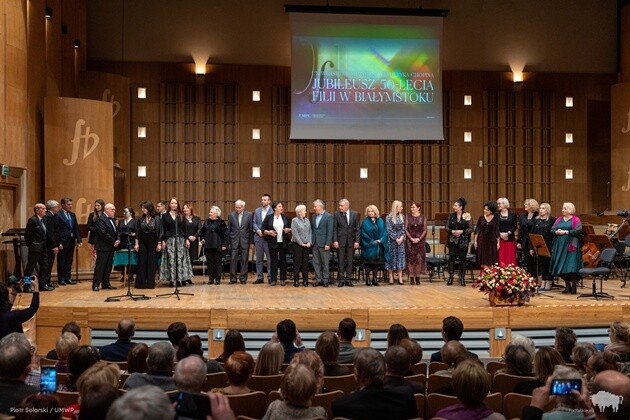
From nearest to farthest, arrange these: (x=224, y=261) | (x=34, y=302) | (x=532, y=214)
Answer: (x=34, y=302) → (x=532, y=214) → (x=224, y=261)

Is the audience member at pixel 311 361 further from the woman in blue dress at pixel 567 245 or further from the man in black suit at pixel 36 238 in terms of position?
the man in black suit at pixel 36 238

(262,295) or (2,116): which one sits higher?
(2,116)

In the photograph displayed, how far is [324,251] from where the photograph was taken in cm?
1095

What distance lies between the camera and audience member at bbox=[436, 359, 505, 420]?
3.26 meters

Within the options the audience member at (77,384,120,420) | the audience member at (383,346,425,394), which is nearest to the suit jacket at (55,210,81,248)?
the audience member at (383,346,425,394)

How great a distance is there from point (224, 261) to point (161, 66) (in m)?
6.31

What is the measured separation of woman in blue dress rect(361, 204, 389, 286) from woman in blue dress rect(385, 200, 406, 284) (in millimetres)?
144

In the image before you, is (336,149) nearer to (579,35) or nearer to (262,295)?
(579,35)

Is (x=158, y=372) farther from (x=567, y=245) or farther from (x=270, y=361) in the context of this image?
(x=567, y=245)

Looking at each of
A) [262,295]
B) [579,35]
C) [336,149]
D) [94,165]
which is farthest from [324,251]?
[579,35]

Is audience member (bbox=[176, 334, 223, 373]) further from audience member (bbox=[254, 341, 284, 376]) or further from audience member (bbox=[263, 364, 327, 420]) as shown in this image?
audience member (bbox=[263, 364, 327, 420])

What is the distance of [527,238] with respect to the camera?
10.6 metres

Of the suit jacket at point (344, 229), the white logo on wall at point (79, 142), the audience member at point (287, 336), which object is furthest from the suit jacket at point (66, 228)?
the audience member at point (287, 336)

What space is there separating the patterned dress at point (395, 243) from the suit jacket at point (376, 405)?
7.44 metres
